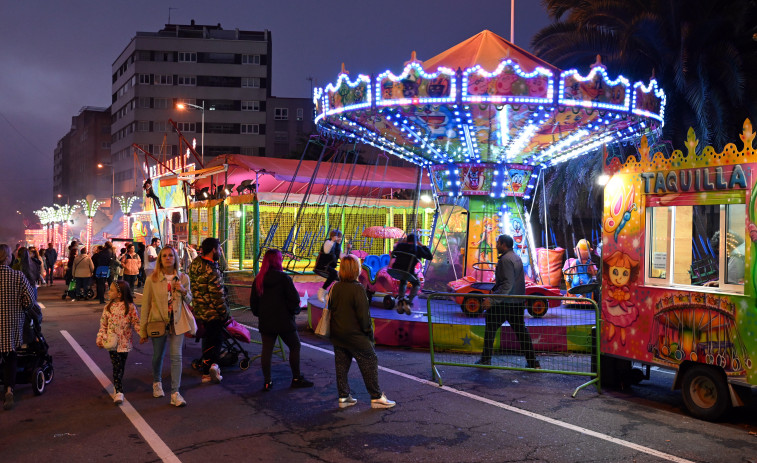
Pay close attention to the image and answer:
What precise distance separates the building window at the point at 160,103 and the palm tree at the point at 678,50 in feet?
204

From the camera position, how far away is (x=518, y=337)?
933 centimetres

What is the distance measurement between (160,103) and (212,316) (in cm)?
7334

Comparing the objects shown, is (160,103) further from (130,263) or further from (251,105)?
(130,263)

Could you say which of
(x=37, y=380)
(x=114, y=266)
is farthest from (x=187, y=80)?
(x=37, y=380)

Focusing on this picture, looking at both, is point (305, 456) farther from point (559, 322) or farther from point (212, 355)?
point (559, 322)

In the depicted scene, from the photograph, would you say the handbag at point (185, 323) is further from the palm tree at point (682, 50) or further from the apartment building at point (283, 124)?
the apartment building at point (283, 124)

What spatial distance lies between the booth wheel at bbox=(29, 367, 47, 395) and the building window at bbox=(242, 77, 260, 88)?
231 feet

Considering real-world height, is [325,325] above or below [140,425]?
above

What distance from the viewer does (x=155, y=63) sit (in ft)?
250

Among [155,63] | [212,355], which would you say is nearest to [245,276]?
[212,355]

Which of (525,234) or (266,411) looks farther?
(525,234)

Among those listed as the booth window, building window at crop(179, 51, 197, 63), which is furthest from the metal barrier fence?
building window at crop(179, 51, 197, 63)

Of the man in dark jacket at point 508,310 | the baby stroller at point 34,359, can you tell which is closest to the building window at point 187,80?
the baby stroller at point 34,359

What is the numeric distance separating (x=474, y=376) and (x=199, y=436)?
4.10 metres
